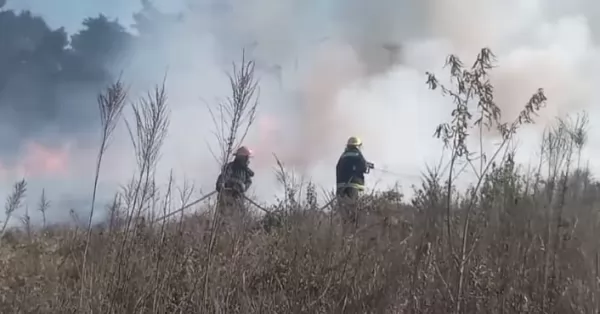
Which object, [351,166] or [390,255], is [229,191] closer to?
[390,255]

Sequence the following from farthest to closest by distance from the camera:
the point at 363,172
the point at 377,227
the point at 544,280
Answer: the point at 363,172 < the point at 377,227 < the point at 544,280

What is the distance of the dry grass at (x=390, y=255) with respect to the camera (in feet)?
14.8

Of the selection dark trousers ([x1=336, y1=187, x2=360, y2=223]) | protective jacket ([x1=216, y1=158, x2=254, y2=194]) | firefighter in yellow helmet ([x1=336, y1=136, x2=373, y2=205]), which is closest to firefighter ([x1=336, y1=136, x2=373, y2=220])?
A: firefighter in yellow helmet ([x1=336, y1=136, x2=373, y2=205])

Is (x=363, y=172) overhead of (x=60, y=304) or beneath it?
overhead

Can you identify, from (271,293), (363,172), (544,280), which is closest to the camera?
(544,280)

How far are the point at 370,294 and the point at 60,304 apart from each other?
91.5 inches

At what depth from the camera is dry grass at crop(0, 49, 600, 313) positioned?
4.50 m

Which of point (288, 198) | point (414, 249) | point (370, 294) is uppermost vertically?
point (288, 198)

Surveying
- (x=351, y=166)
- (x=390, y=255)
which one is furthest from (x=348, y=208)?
(x=351, y=166)

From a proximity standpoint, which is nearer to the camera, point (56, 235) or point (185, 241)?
point (185, 241)

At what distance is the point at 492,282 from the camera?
460 cm

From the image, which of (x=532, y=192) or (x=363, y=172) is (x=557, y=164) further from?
(x=363, y=172)

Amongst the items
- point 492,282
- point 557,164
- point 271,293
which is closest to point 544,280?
point 492,282

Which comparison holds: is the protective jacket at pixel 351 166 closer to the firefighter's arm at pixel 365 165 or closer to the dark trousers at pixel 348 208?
the firefighter's arm at pixel 365 165
